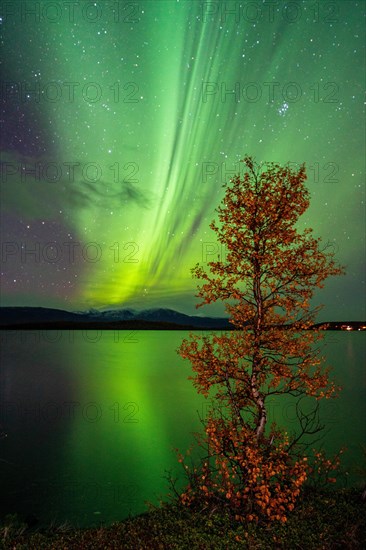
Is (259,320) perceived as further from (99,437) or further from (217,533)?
(99,437)

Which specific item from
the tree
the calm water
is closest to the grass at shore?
the tree

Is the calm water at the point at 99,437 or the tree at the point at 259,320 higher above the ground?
the tree at the point at 259,320

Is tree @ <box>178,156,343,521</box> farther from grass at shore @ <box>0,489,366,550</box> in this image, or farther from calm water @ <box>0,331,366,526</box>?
calm water @ <box>0,331,366,526</box>

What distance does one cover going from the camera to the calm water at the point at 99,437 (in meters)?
18.7

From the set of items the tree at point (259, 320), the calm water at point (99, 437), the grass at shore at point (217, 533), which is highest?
the tree at point (259, 320)

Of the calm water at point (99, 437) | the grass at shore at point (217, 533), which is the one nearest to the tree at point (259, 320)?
the grass at shore at point (217, 533)

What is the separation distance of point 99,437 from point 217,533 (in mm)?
21479

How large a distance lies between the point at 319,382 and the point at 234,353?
2461 mm

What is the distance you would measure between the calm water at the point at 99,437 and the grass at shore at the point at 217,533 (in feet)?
19.0

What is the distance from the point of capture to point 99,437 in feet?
98.3

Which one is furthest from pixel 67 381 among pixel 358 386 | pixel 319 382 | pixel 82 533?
pixel 319 382

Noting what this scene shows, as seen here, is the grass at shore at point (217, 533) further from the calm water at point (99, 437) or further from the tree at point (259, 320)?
the calm water at point (99, 437)

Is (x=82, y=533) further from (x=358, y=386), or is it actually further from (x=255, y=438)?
(x=358, y=386)

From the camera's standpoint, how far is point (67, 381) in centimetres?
6131
